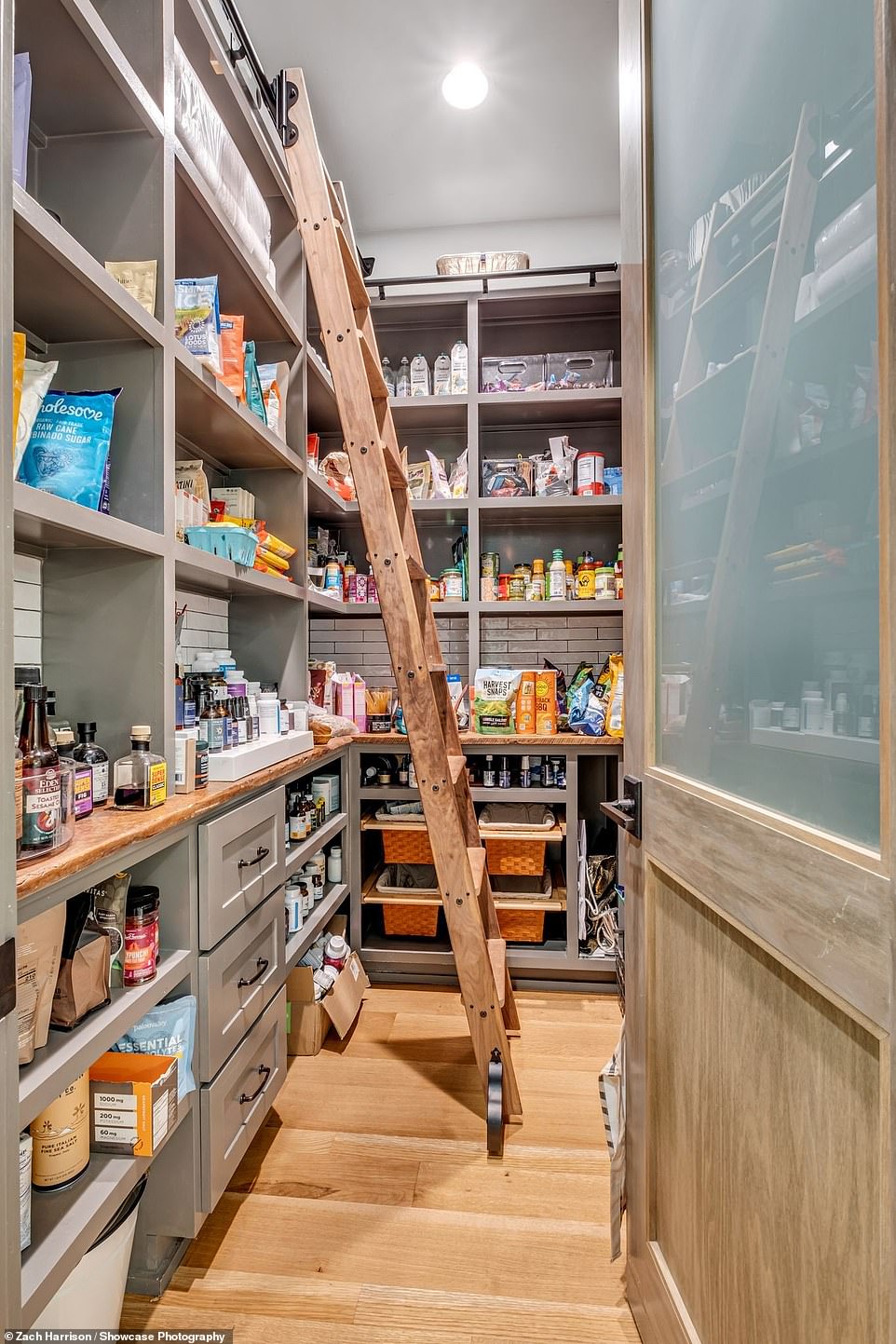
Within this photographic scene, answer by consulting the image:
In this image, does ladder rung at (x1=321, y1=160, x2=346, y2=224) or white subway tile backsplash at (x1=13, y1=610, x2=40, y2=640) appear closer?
white subway tile backsplash at (x1=13, y1=610, x2=40, y2=640)

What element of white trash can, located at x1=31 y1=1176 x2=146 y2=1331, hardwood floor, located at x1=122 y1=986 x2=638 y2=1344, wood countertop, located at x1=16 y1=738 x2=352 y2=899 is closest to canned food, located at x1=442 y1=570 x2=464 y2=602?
wood countertop, located at x1=16 y1=738 x2=352 y2=899

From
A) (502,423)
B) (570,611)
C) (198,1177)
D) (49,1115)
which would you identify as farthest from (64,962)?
(502,423)

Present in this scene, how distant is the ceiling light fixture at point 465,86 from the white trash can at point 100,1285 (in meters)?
3.21

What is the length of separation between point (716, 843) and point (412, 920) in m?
2.08

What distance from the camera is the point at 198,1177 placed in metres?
1.35

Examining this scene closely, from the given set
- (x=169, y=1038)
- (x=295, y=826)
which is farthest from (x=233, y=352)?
(x=169, y=1038)

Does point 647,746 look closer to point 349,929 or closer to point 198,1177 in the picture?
point 198,1177

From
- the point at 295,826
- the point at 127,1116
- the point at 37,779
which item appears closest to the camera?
the point at 37,779

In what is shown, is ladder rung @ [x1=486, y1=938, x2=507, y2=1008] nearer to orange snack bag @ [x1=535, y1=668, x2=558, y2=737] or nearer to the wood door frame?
the wood door frame

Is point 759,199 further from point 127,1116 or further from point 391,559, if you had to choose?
point 127,1116

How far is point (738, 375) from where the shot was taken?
89 centimetres

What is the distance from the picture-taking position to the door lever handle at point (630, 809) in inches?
48.5

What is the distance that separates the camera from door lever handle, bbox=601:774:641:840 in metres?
1.23

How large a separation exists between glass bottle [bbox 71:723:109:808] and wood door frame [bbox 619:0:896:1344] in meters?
1.04
